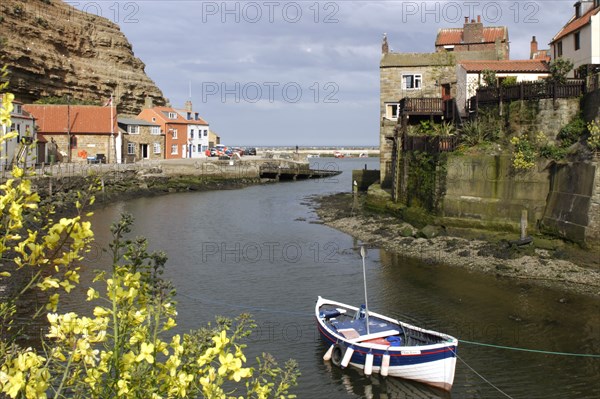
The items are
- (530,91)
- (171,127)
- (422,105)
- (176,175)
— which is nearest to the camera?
(530,91)

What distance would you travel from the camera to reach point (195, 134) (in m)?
91.7

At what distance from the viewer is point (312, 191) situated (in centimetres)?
7256

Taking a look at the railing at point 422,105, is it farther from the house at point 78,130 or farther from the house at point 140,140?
the house at point 140,140

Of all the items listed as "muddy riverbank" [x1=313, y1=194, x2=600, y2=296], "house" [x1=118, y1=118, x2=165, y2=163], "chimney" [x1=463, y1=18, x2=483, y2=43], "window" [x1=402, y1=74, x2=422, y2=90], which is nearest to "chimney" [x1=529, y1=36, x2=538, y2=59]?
"chimney" [x1=463, y1=18, x2=483, y2=43]

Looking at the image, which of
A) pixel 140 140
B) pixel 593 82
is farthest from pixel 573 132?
pixel 140 140

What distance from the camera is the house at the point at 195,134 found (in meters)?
89.9

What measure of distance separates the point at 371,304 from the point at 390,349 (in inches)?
271

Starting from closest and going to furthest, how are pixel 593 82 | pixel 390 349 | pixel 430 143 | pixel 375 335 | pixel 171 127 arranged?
pixel 390 349 → pixel 375 335 → pixel 593 82 → pixel 430 143 → pixel 171 127

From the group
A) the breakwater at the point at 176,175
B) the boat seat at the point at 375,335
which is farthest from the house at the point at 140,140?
the boat seat at the point at 375,335

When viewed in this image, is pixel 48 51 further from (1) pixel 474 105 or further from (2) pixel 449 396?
(2) pixel 449 396

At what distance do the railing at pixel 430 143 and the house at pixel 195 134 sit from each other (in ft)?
174

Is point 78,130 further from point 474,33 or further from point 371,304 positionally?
point 371,304

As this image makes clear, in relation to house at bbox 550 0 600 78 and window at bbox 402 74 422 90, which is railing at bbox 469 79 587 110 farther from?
window at bbox 402 74 422 90

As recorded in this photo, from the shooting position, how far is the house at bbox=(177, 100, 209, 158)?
3538 inches
